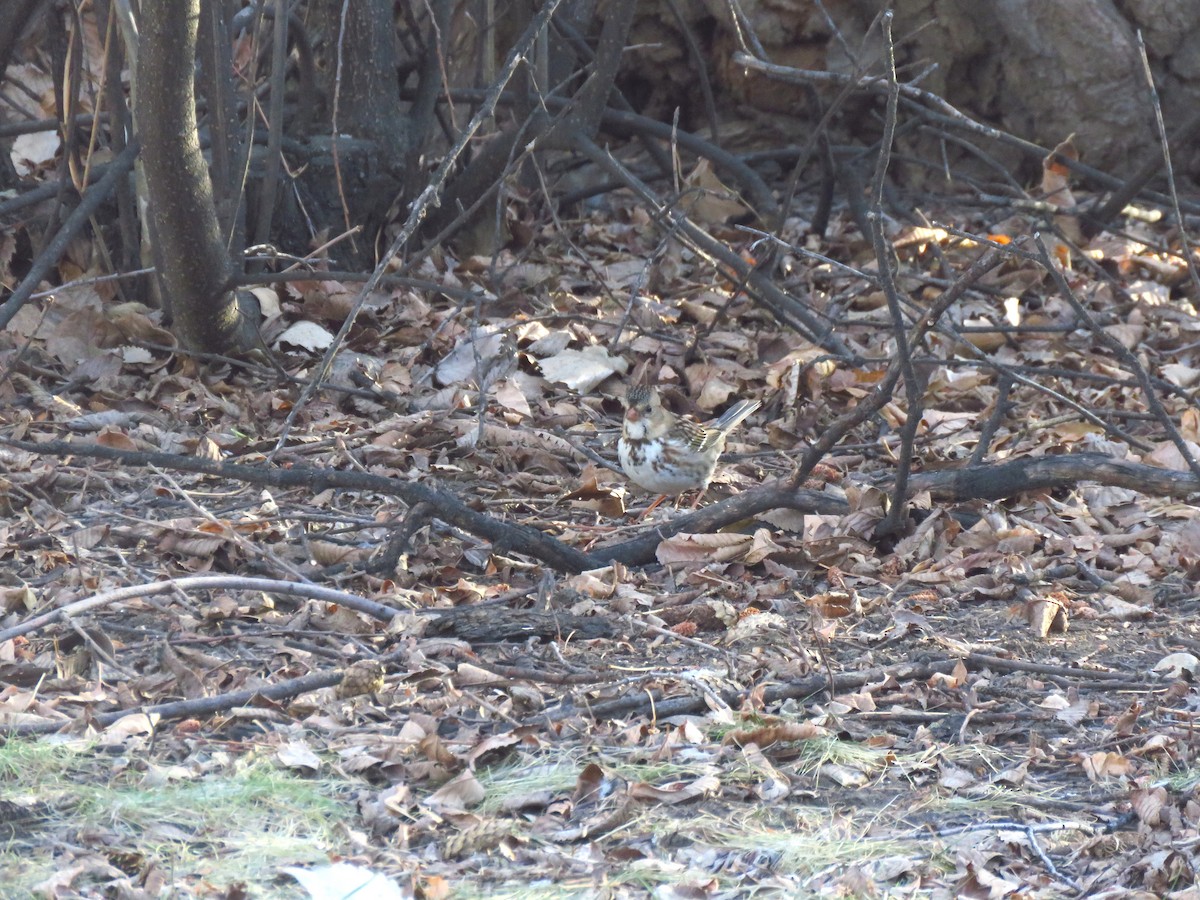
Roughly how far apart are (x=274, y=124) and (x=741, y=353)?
7.45ft

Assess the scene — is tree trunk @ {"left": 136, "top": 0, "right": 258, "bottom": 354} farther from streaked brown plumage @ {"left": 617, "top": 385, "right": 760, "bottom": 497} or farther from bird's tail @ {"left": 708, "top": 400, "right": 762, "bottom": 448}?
bird's tail @ {"left": 708, "top": 400, "right": 762, "bottom": 448}

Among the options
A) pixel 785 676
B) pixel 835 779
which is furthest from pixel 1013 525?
pixel 835 779

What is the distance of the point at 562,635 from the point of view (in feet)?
12.2

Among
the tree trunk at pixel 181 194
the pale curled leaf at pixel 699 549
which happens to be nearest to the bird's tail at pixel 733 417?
the pale curled leaf at pixel 699 549

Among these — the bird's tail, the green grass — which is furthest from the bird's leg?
the green grass

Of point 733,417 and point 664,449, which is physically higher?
point 664,449

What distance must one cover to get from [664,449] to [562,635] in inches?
58.0

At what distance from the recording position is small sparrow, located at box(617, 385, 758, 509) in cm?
509

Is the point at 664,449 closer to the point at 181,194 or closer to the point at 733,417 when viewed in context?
the point at 733,417

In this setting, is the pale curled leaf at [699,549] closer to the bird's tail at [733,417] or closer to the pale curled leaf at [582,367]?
the bird's tail at [733,417]

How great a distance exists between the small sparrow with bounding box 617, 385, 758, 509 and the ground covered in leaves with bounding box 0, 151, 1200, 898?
0.59ft

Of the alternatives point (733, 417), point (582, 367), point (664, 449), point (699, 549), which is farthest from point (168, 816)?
point (582, 367)

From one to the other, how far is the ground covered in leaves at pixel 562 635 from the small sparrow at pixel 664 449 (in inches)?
7.1

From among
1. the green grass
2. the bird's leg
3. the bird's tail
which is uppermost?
the green grass
